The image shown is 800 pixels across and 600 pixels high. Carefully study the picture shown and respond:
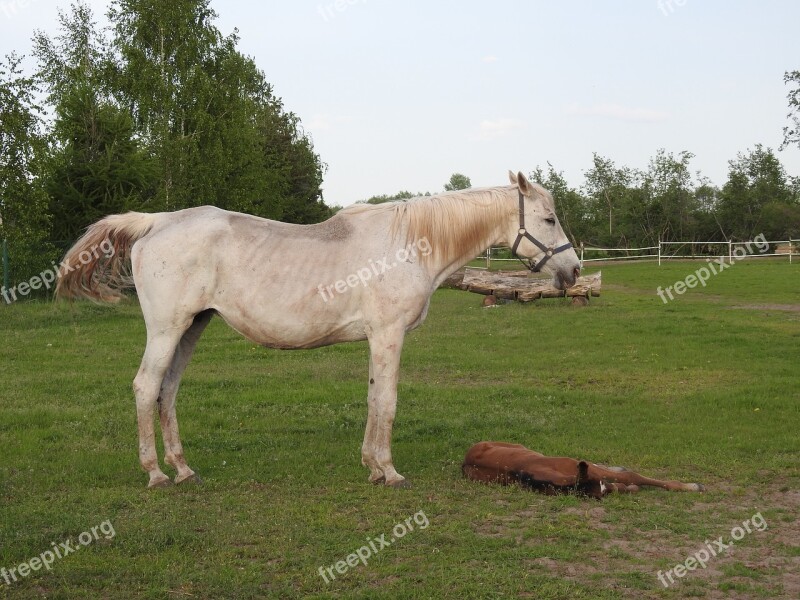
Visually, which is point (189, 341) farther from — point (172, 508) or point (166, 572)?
point (166, 572)

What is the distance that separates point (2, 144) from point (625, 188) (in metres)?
49.2

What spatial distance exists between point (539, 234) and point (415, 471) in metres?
2.36

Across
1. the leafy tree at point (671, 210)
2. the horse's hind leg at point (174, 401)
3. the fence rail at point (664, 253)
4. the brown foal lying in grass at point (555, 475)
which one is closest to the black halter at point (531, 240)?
the brown foal lying in grass at point (555, 475)

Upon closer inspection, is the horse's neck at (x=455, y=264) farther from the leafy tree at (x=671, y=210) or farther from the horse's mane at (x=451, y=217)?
the leafy tree at (x=671, y=210)

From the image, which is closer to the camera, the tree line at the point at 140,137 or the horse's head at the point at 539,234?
the horse's head at the point at 539,234

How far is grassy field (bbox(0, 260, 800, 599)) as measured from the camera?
4.70 meters

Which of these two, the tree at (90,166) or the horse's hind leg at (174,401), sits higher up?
the tree at (90,166)

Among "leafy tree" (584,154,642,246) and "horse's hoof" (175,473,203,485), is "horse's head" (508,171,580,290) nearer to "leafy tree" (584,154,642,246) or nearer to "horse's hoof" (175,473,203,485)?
"horse's hoof" (175,473,203,485)

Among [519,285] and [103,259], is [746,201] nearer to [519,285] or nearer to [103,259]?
[519,285]

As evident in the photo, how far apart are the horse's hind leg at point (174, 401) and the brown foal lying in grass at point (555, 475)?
2.43m

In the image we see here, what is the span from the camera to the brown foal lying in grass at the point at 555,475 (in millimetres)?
6277

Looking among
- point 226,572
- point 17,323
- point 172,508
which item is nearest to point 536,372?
point 172,508

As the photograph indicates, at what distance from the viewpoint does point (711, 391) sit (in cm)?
1062

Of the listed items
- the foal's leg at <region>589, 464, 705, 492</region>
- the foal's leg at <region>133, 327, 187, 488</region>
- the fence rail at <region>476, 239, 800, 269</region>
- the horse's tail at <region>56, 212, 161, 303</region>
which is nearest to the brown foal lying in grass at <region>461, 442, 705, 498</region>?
the foal's leg at <region>589, 464, 705, 492</region>
